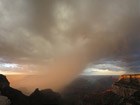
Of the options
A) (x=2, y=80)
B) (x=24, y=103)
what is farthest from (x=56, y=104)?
(x=2, y=80)

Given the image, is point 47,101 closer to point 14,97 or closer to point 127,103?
point 14,97

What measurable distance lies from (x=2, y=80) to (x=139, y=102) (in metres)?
122

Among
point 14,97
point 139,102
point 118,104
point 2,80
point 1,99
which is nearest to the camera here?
point 1,99

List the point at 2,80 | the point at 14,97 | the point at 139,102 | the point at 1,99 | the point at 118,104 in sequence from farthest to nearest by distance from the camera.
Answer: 1. the point at 118,104
2. the point at 139,102
3. the point at 2,80
4. the point at 14,97
5. the point at 1,99

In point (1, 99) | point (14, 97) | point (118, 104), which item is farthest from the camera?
point (118, 104)

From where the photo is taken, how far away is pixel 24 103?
154 m

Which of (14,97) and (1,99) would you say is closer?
(1,99)

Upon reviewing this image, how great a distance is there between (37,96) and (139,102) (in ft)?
306

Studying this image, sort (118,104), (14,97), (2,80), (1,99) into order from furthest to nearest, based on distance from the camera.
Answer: (118,104)
(2,80)
(14,97)
(1,99)

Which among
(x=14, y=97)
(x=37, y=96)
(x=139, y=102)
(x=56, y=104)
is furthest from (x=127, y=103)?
(x=14, y=97)

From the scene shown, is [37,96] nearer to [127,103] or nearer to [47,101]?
[47,101]

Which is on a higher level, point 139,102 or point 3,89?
point 3,89

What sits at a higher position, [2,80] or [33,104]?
[2,80]

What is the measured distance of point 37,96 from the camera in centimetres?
18412
